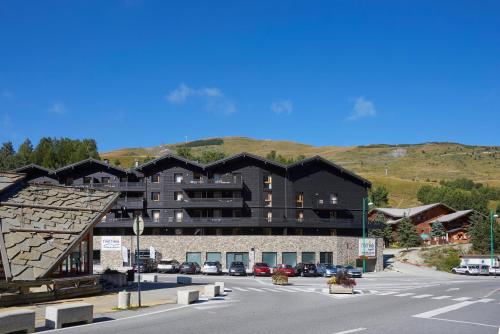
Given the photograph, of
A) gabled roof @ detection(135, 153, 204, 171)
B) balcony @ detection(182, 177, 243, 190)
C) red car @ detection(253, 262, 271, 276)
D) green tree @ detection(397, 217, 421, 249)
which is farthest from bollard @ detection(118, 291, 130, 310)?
green tree @ detection(397, 217, 421, 249)

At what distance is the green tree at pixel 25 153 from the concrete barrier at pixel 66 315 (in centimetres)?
10664

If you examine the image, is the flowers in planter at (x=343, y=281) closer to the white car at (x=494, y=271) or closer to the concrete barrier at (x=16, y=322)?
the concrete barrier at (x=16, y=322)

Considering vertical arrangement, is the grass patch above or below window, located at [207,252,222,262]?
below

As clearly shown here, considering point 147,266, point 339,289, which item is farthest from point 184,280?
point 147,266

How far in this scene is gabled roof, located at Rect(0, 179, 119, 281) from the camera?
27.5m

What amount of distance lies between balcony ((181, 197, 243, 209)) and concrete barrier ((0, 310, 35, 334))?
5305cm

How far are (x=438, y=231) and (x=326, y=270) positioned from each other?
161 ft

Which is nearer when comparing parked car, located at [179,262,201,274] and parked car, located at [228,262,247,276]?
parked car, located at [228,262,247,276]

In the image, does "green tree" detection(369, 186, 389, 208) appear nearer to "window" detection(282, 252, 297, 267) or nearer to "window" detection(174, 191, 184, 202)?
"window" detection(282, 252, 297, 267)

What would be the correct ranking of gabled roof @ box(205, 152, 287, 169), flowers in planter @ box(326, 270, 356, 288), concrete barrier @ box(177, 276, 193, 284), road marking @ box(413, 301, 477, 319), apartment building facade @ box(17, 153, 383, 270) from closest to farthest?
road marking @ box(413, 301, 477, 319) → flowers in planter @ box(326, 270, 356, 288) → concrete barrier @ box(177, 276, 193, 284) → apartment building facade @ box(17, 153, 383, 270) → gabled roof @ box(205, 152, 287, 169)

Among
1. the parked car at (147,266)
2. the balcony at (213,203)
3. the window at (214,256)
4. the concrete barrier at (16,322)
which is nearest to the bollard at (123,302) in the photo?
the concrete barrier at (16,322)

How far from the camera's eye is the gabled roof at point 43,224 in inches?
1084

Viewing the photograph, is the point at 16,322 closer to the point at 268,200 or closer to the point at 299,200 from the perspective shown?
the point at 268,200

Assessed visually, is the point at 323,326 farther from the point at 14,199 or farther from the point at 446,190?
the point at 446,190
